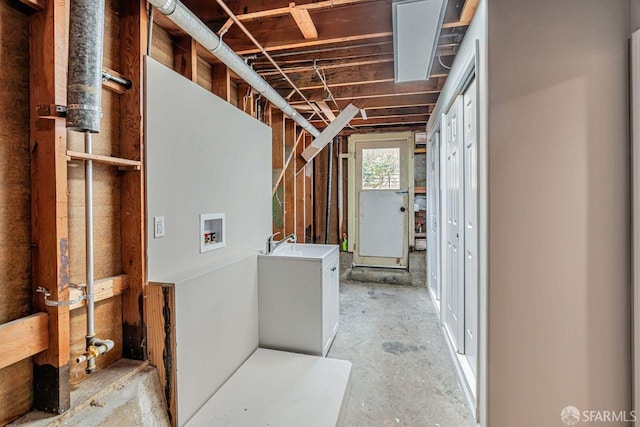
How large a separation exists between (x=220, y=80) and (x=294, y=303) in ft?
6.15

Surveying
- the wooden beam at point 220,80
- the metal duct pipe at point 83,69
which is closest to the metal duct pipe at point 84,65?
the metal duct pipe at point 83,69

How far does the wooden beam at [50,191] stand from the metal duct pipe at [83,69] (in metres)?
0.09

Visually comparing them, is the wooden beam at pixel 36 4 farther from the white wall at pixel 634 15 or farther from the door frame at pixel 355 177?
the door frame at pixel 355 177

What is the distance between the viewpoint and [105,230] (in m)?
1.50

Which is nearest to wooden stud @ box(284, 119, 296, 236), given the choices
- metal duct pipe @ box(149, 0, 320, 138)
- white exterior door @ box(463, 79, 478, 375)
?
metal duct pipe @ box(149, 0, 320, 138)

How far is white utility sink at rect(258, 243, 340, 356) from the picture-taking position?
2371mm

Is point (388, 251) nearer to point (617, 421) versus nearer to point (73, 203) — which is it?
point (617, 421)

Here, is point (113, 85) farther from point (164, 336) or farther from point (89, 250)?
point (164, 336)

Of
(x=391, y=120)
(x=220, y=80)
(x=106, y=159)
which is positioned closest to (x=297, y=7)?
(x=220, y=80)

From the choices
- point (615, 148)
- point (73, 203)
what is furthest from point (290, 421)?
point (615, 148)

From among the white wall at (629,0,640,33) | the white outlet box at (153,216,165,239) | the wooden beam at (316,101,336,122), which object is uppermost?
the wooden beam at (316,101,336,122)

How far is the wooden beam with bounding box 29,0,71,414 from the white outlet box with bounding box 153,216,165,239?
443 millimetres

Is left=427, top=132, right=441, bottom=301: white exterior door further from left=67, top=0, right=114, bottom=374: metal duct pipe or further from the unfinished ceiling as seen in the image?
left=67, top=0, right=114, bottom=374: metal duct pipe

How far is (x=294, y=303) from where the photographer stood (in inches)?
94.9
